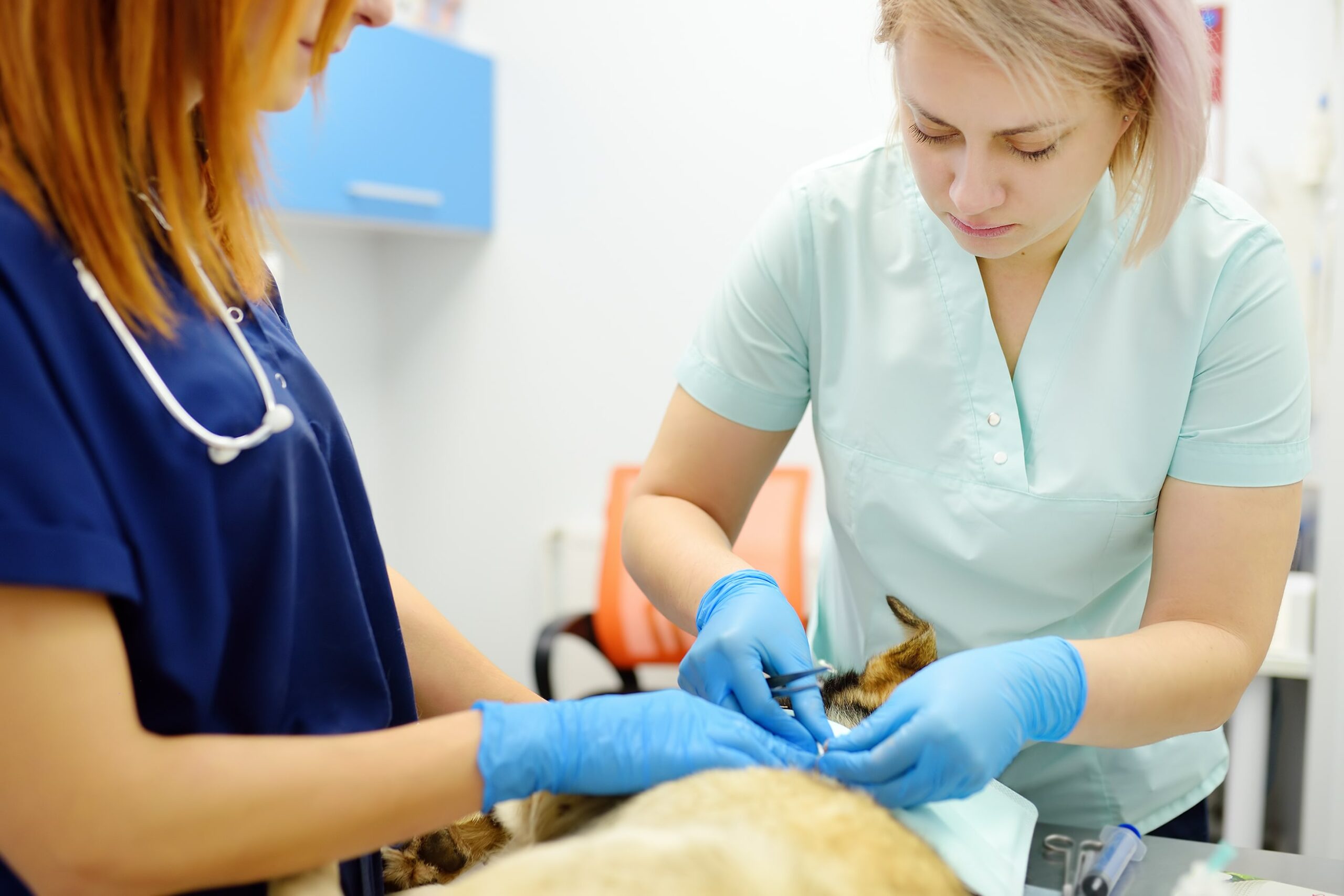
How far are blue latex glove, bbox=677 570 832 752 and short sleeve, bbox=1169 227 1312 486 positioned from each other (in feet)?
1.47

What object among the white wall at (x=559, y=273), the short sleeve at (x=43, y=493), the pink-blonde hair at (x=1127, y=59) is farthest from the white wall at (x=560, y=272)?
the short sleeve at (x=43, y=493)

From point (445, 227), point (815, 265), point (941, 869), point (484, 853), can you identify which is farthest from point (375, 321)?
point (941, 869)

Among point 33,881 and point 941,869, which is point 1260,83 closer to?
point 941,869

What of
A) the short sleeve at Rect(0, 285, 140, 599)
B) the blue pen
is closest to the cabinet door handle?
the short sleeve at Rect(0, 285, 140, 599)

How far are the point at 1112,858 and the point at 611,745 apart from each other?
48 centimetres

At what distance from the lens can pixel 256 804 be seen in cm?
64

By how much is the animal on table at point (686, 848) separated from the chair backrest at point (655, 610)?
5.41 ft

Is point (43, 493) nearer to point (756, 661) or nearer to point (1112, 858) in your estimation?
point (756, 661)

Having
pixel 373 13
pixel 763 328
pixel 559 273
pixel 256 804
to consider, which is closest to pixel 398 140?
pixel 559 273

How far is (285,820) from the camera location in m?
0.65

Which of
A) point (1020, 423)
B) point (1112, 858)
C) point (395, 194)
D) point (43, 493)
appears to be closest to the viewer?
point (43, 493)

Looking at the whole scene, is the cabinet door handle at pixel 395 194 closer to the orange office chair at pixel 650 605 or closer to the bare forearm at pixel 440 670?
the orange office chair at pixel 650 605

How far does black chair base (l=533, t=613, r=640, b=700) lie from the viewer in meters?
2.48

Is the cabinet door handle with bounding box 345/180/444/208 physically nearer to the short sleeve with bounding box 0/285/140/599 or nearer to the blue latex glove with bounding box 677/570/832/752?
the blue latex glove with bounding box 677/570/832/752
